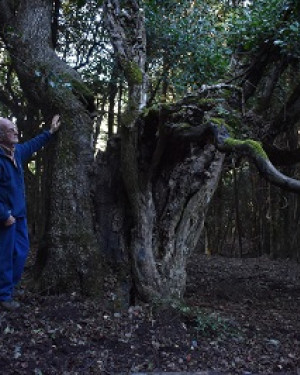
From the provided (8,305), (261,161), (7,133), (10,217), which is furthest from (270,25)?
(8,305)

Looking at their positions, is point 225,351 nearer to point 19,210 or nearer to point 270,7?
point 19,210

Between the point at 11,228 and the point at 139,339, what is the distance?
1593mm

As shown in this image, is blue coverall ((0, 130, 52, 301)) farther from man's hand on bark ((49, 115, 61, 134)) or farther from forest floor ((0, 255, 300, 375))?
man's hand on bark ((49, 115, 61, 134))

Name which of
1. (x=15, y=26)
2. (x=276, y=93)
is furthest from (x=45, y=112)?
(x=276, y=93)

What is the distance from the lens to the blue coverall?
452 cm

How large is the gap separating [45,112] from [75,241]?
5.69ft

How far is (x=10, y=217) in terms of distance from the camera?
448 centimetres

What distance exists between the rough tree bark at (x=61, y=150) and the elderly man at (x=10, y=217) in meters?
0.56

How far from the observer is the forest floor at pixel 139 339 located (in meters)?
3.91

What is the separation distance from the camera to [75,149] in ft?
18.3

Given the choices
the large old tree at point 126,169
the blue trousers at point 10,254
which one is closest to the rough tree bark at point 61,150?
the large old tree at point 126,169

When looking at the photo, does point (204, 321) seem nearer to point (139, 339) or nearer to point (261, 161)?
point (139, 339)

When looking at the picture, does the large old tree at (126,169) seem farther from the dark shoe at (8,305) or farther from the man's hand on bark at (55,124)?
the dark shoe at (8,305)

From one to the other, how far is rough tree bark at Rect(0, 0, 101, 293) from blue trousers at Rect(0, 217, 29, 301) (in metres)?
0.55
